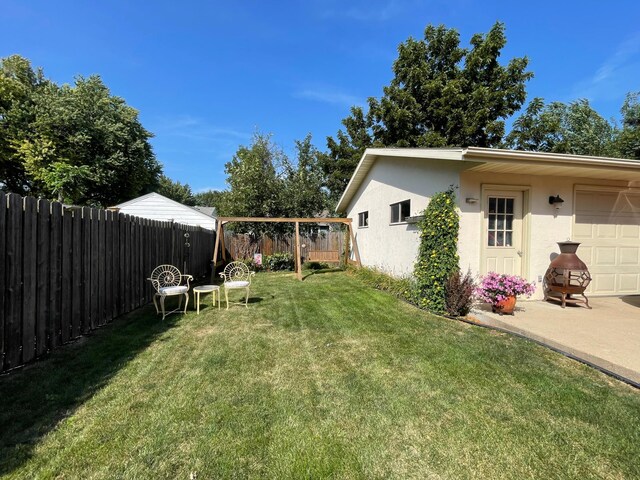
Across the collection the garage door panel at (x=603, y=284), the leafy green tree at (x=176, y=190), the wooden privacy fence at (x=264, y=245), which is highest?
the leafy green tree at (x=176, y=190)

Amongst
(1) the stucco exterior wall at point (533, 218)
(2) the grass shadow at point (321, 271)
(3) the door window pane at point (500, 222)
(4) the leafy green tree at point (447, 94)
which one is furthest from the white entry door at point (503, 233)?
(4) the leafy green tree at point (447, 94)

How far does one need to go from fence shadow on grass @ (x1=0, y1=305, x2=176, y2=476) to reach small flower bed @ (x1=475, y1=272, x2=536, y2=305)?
564 centimetres

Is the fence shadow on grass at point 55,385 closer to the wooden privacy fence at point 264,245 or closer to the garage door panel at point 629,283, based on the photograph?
the garage door panel at point 629,283

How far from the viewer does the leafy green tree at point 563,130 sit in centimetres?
1848

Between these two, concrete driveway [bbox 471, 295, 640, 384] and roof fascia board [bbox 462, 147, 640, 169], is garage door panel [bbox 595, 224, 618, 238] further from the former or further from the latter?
roof fascia board [bbox 462, 147, 640, 169]

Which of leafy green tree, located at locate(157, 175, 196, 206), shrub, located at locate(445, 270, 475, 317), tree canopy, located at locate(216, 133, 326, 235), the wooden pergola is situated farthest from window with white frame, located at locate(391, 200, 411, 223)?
leafy green tree, located at locate(157, 175, 196, 206)

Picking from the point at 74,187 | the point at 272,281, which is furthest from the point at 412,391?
the point at 74,187

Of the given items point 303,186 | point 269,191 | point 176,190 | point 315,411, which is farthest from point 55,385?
point 176,190

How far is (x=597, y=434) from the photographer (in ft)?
7.60

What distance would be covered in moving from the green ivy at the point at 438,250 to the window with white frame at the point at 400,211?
199cm

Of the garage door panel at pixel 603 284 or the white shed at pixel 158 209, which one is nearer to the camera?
the garage door panel at pixel 603 284

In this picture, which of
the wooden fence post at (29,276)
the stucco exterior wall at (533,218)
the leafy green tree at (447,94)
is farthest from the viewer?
the leafy green tree at (447,94)

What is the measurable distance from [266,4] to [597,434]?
1146cm

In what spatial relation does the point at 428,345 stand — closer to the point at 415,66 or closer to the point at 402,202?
the point at 402,202
